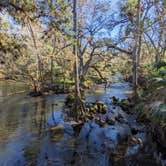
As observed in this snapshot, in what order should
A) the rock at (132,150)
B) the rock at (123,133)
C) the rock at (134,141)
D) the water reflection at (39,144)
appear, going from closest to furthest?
the water reflection at (39,144) < the rock at (132,150) < the rock at (134,141) < the rock at (123,133)

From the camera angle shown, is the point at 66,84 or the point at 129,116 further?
the point at 66,84

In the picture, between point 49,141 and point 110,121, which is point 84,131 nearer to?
point 110,121

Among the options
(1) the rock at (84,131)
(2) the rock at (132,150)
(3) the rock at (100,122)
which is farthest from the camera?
(3) the rock at (100,122)

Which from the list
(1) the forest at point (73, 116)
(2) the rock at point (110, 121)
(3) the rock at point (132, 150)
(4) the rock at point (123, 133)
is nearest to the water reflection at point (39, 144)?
(1) the forest at point (73, 116)

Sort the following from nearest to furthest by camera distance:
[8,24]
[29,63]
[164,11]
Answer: [8,24] < [164,11] < [29,63]

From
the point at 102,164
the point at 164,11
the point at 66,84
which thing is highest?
the point at 164,11

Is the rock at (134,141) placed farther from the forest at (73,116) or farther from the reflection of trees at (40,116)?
the reflection of trees at (40,116)

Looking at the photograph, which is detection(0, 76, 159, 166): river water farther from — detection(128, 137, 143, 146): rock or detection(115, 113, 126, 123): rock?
detection(128, 137, 143, 146): rock

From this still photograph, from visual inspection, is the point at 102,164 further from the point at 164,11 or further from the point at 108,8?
the point at 108,8

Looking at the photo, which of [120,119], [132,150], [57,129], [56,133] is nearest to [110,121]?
[120,119]

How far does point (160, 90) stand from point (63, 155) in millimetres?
4046

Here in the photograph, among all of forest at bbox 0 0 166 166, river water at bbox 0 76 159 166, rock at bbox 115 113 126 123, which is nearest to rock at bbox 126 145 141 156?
forest at bbox 0 0 166 166

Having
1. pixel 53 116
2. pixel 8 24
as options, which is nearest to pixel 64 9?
pixel 8 24

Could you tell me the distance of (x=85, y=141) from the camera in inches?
383
